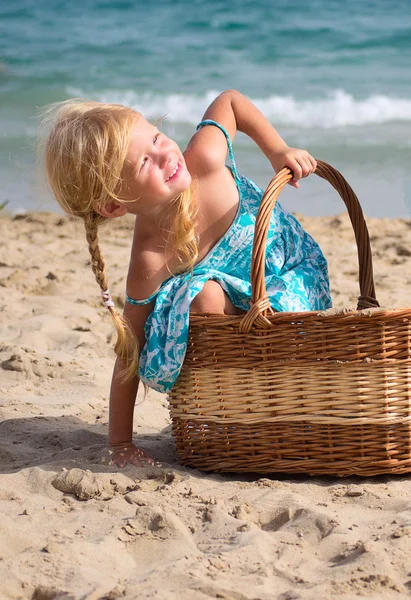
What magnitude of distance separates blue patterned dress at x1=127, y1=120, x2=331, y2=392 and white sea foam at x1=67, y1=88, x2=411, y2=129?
248 inches

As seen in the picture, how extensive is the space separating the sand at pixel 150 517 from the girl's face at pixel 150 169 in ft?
2.53

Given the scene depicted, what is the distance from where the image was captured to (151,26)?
11.9 m

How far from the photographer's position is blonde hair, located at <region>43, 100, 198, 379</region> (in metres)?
2.17

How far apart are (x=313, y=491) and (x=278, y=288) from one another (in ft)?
1.98

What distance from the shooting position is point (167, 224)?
238cm

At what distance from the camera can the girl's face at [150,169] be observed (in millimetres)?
2211

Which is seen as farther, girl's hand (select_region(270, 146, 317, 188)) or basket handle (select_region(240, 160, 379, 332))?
girl's hand (select_region(270, 146, 317, 188))

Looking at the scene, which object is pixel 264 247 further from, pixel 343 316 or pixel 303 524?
pixel 303 524

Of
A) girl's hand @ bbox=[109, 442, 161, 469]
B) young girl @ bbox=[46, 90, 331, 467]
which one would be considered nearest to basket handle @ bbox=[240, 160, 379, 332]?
young girl @ bbox=[46, 90, 331, 467]

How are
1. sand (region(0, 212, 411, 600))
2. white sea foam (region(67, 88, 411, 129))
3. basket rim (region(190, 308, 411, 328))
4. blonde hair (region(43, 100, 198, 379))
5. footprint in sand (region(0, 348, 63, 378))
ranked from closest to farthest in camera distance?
sand (region(0, 212, 411, 600)) < basket rim (region(190, 308, 411, 328)) < blonde hair (region(43, 100, 198, 379)) < footprint in sand (region(0, 348, 63, 378)) < white sea foam (region(67, 88, 411, 129))

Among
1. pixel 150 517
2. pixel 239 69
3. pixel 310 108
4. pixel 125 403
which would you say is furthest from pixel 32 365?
A: pixel 239 69

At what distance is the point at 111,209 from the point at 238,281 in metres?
0.42

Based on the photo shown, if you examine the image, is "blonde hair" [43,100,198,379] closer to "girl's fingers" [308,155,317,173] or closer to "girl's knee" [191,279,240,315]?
"girl's knee" [191,279,240,315]

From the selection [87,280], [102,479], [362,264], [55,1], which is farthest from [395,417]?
[55,1]
